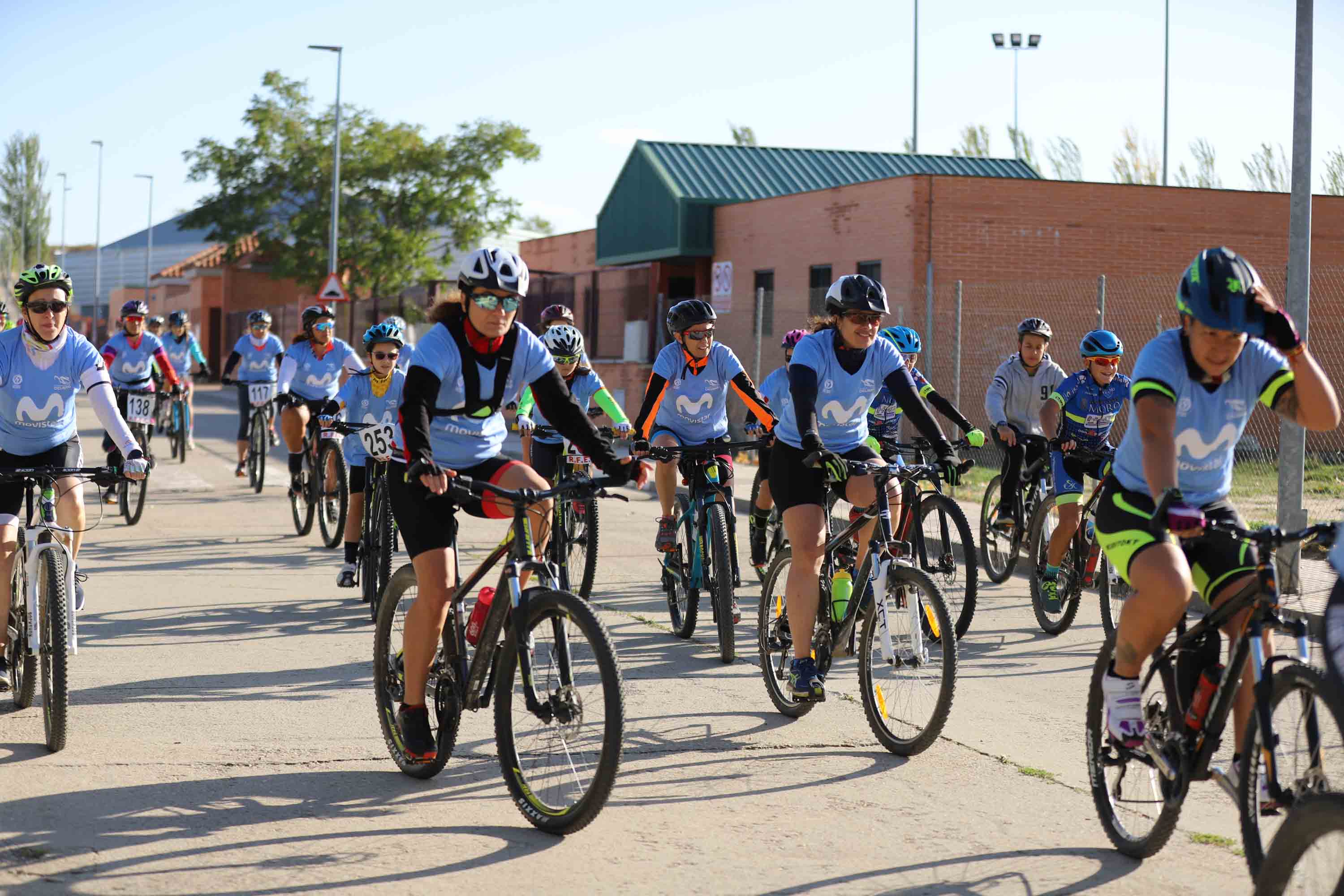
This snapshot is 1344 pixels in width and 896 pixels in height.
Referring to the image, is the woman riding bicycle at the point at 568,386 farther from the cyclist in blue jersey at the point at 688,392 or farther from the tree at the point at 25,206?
the tree at the point at 25,206

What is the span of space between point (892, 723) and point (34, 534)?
3.70 meters

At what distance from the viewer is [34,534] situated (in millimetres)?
6512

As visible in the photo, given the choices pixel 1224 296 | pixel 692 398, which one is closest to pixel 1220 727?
pixel 1224 296

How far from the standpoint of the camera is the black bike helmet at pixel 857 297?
6.89 meters

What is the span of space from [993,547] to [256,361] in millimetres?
10268

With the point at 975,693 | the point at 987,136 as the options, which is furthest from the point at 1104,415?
the point at 987,136

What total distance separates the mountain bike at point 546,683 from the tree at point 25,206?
11420 cm

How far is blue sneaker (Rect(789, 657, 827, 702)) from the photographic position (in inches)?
260

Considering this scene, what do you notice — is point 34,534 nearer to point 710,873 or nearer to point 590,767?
point 590,767

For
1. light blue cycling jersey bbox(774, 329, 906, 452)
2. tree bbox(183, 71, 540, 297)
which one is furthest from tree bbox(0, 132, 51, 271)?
light blue cycling jersey bbox(774, 329, 906, 452)

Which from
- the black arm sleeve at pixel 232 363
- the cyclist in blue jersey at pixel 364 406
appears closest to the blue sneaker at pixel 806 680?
the cyclist in blue jersey at pixel 364 406

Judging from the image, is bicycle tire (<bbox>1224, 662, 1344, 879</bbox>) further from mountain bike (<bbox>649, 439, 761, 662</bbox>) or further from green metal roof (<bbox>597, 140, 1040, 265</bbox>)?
green metal roof (<bbox>597, 140, 1040, 265</bbox>)

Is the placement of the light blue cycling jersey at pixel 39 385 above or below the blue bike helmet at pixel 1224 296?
below

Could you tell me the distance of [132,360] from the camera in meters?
16.3
